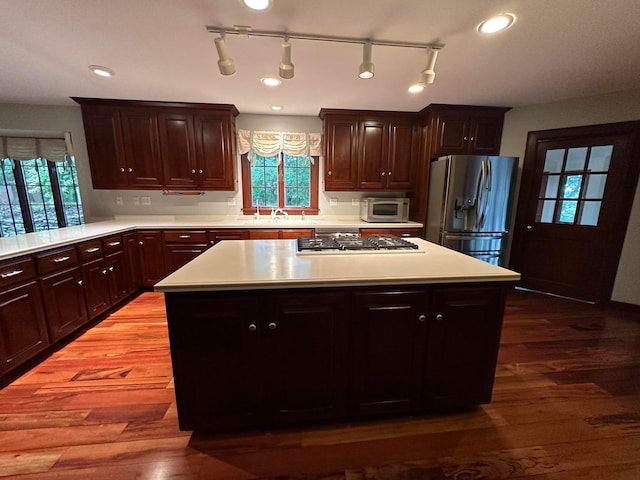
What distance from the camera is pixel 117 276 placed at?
284 centimetres

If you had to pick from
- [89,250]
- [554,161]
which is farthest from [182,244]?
[554,161]

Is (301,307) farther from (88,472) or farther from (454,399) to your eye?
(88,472)

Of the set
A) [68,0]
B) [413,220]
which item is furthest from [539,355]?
[68,0]

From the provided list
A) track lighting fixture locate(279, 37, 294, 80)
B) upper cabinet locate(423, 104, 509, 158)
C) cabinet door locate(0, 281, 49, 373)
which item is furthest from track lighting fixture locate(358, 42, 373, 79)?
cabinet door locate(0, 281, 49, 373)

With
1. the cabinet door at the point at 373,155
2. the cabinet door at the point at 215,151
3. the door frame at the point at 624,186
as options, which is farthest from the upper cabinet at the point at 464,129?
the cabinet door at the point at 215,151

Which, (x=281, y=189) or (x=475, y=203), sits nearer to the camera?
(x=475, y=203)

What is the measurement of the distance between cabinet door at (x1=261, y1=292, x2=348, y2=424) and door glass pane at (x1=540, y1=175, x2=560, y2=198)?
3.41 m

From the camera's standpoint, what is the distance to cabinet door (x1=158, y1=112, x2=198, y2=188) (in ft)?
10.5

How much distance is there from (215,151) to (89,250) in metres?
1.73

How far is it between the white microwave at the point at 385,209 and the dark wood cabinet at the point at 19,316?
3283mm

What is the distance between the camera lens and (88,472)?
122 centimetres

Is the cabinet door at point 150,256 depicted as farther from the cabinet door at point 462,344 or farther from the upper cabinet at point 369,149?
the cabinet door at point 462,344

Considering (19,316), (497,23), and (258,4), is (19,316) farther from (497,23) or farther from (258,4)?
(497,23)

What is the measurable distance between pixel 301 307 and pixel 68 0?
2124mm
